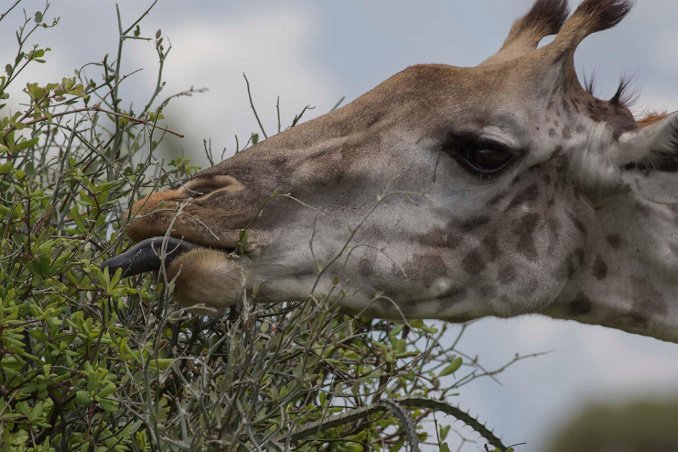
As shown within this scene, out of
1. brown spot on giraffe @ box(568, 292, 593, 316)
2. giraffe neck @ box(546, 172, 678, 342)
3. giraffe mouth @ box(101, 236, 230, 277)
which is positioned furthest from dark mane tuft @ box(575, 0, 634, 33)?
giraffe mouth @ box(101, 236, 230, 277)

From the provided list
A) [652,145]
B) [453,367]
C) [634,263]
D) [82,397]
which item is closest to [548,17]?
[652,145]

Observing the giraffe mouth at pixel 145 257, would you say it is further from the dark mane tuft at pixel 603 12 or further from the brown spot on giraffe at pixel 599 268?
the dark mane tuft at pixel 603 12

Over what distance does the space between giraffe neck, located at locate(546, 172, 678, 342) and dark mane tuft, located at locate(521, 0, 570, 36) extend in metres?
1.08

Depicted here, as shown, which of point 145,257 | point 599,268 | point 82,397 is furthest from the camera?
point 599,268

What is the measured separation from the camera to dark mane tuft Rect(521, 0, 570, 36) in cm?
450

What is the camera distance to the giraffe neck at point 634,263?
11.9ft

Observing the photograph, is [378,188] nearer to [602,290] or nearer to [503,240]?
[503,240]

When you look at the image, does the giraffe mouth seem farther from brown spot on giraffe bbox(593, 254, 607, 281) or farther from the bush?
brown spot on giraffe bbox(593, 254, 607, 281)

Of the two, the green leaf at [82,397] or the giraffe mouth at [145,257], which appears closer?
the green leaf at [82,397]

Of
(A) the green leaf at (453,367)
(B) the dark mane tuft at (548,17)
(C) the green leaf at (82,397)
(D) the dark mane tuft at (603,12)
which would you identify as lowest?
(C) the green leaf at (82,397)

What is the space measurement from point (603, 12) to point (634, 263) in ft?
2.98

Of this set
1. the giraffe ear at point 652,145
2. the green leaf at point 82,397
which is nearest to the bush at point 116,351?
A: the green leaf at point 82,397

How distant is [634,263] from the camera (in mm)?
3691

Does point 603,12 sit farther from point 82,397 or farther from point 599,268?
point 82,397
